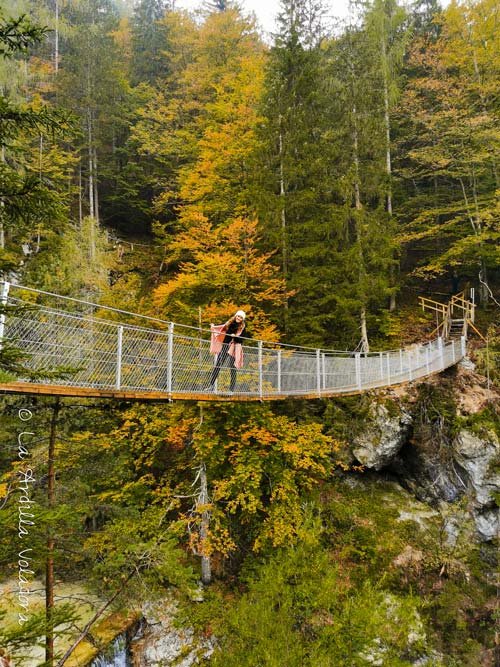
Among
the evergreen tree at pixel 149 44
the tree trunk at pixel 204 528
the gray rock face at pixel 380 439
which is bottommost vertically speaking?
the tree trunk at pixel 204 528

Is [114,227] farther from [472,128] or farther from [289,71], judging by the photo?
[472,128]

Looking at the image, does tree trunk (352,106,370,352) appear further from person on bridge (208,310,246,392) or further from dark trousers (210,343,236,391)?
dark trousers (210,343,236,391)

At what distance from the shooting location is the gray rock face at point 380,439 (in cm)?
833

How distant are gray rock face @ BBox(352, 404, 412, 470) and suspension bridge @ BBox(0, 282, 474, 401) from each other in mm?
840

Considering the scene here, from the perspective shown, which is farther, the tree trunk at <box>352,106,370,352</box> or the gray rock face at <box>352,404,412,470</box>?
the tree trunk at <box>352,106,370,352</box>

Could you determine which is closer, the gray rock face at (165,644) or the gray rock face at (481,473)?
the gray rock face at (165,644)

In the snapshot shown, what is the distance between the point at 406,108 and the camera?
13.5 metres

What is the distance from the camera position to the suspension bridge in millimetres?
3053

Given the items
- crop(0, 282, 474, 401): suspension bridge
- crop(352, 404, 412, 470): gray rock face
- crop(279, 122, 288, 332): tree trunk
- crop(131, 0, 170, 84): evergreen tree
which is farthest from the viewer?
crop(131, 0, 170, 84): evergreen tree

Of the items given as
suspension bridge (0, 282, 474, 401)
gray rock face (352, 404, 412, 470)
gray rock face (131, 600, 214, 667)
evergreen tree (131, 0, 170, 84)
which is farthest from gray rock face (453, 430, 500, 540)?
evergreen tree (131, 0, 170, 84)

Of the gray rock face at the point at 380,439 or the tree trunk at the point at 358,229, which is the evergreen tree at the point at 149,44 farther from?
the gray rock face at the point at 380,439

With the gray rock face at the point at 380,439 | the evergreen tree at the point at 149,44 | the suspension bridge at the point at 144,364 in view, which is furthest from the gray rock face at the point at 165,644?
the evergreen tree at the point at 149,44

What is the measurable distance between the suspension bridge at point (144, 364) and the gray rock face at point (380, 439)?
2.76 ft

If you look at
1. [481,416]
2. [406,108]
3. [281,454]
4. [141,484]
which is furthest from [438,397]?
[406,108]
